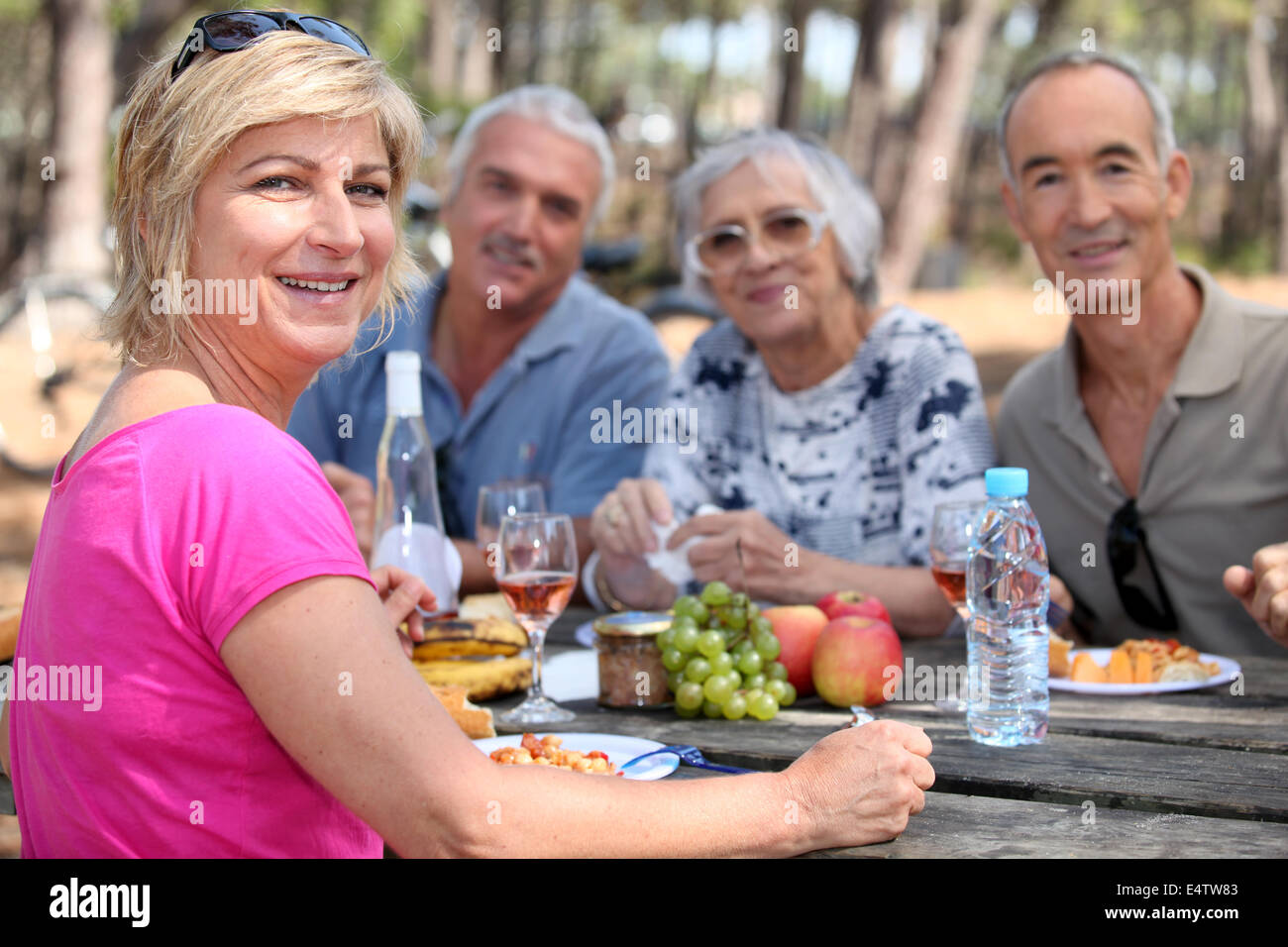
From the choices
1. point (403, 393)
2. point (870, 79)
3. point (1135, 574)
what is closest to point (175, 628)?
point (403, 393)

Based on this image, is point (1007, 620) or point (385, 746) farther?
point (1007, 620)

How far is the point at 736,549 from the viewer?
2.65 metres

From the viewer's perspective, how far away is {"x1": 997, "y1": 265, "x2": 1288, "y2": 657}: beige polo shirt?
2.89m

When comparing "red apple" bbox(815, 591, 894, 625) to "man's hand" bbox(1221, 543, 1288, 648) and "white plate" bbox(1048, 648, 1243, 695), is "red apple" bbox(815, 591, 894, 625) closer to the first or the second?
"white plate" bbox(1048, 648, 1243, 695)

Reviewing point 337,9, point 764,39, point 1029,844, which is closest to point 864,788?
point 1029,844

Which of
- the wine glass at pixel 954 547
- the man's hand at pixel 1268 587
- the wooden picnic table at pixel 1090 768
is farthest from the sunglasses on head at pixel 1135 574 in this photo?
the wine glass at pixel 954 547

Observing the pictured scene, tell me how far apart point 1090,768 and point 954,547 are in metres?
0.53

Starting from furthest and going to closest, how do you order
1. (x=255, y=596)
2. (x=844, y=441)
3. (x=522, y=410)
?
1. (x=522, y=410)
2. (x=844, y=441)
3. (x=255, y=596)

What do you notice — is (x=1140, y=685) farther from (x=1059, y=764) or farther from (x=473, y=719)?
(x=473, y=719)

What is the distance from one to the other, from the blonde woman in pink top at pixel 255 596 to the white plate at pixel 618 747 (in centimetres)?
30

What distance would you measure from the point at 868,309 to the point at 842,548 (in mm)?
684

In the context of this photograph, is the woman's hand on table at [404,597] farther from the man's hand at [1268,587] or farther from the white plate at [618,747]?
the man's hand at [1268,587]
